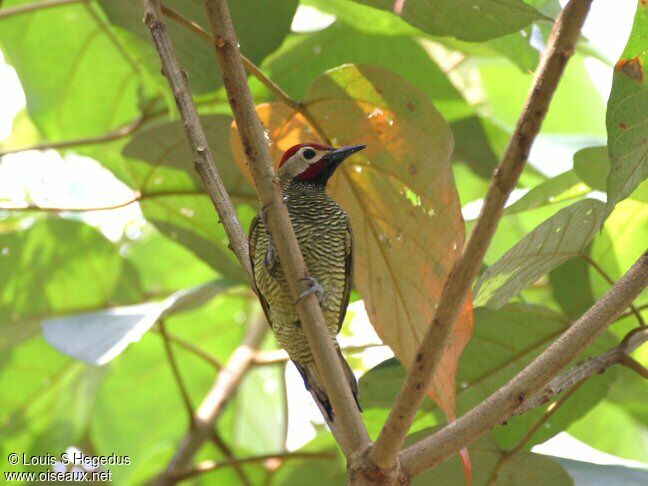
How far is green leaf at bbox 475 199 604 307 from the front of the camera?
5.95 feet

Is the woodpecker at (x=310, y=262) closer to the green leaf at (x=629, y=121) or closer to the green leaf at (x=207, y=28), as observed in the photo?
the green leaf at (x=207, y=28)

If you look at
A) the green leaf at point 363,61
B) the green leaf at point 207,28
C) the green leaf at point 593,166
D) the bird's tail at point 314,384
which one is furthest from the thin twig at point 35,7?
the green leaf at point 593,166

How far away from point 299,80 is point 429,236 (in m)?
0.98

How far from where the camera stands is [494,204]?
1.18 m

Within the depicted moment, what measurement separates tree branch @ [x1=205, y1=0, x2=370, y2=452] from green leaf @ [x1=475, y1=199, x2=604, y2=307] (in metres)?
0.50

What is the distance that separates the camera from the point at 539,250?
1.90 metres

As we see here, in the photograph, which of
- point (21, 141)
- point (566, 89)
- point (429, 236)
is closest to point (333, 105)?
point (429, 236)

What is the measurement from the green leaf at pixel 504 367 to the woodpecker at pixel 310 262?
16 cm

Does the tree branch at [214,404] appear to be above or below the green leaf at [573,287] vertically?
above

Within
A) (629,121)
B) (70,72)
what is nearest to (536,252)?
(629,121)

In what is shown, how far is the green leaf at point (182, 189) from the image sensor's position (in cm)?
248

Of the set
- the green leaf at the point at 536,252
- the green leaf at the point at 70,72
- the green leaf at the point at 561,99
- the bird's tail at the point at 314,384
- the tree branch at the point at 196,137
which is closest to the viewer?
the tree branch at the point at 196,137

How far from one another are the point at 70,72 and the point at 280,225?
2.02 metres

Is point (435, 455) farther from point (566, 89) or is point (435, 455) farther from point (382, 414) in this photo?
point (566, 89)
